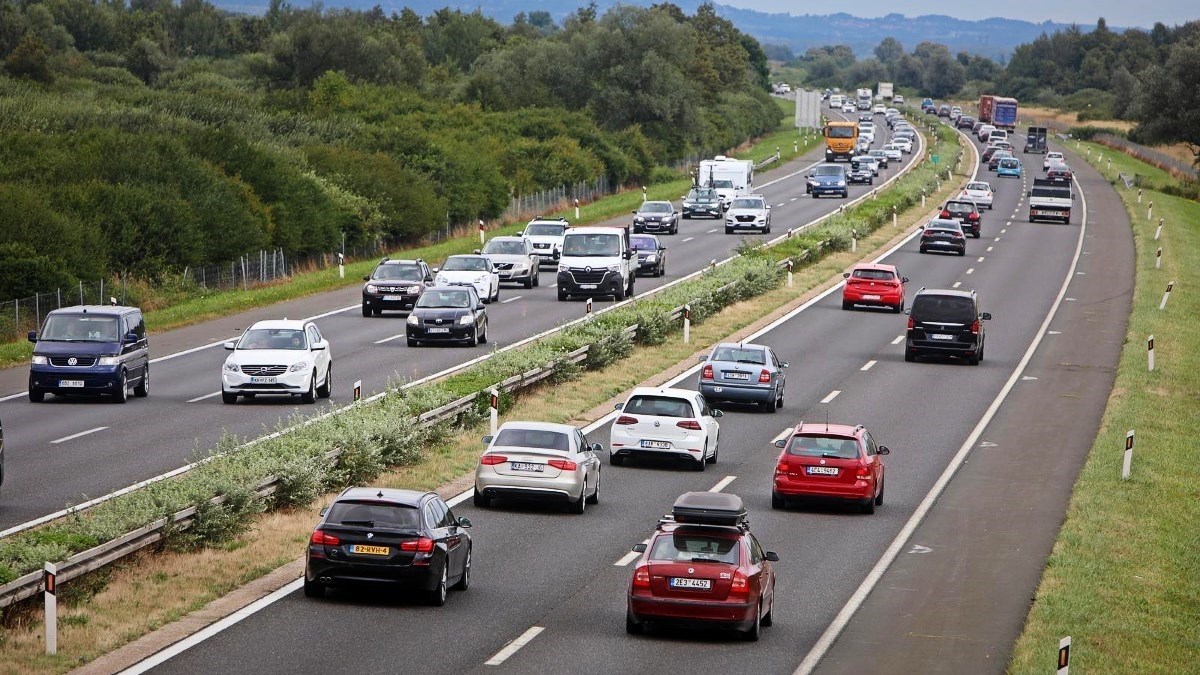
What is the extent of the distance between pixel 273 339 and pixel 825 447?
1383 centimetres

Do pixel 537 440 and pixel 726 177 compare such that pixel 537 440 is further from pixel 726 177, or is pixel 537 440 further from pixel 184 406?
pixel 726 177

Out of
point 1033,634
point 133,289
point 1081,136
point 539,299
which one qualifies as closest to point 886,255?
point 539,299

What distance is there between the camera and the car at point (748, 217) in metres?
82.9

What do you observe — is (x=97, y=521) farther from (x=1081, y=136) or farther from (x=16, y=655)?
(x=1081, y=136)

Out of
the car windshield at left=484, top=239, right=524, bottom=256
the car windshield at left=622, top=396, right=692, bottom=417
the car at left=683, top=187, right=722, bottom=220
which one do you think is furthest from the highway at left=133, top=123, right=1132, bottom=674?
the car at left=683, top=187, right=722, bottom=220

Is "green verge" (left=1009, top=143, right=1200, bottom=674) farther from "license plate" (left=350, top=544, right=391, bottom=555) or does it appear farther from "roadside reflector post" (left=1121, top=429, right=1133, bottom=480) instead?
"license plate" (left=350, top=544, right=391, bottom=555)

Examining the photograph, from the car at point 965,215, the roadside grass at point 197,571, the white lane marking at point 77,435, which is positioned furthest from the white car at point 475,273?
the car at point 965,215

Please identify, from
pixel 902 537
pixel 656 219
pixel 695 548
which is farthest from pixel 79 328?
pixel 656 219

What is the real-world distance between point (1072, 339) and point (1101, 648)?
3556 cm

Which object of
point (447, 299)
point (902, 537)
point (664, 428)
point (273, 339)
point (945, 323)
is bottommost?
point (902, 537)

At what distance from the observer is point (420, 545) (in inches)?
745

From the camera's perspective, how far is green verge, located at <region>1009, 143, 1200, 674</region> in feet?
61.7

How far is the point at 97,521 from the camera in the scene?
20.2m

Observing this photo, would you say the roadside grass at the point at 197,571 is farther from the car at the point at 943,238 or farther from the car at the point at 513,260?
the car at the point at 943,238
